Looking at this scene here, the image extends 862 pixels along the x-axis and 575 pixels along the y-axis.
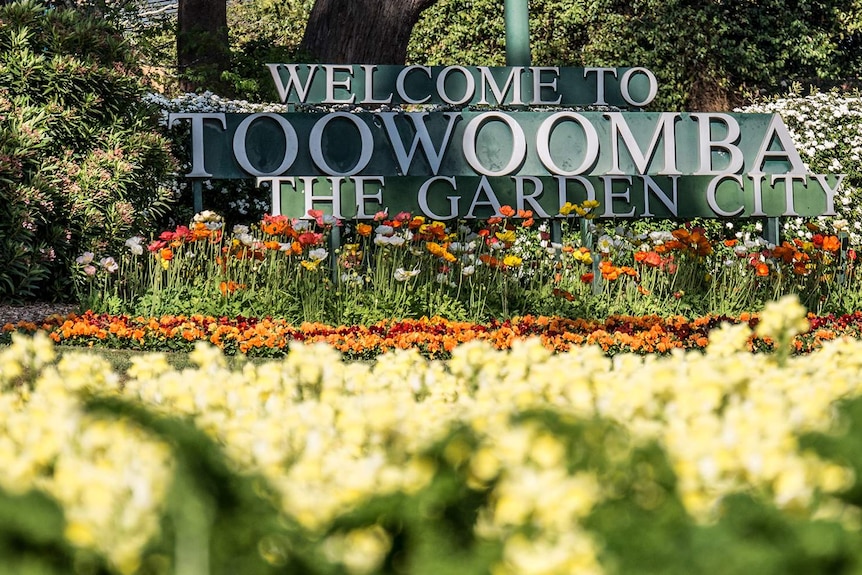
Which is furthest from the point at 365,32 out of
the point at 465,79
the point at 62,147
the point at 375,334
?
the point at 375,334

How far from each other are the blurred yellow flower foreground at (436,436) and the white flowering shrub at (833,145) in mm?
10974

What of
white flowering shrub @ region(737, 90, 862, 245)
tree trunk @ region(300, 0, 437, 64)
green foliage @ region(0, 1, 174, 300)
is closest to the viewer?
green foliage @ region(0, 1, 174, 300)

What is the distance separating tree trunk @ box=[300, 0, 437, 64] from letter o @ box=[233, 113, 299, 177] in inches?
181

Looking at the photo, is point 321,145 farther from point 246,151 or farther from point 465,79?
point 465,79

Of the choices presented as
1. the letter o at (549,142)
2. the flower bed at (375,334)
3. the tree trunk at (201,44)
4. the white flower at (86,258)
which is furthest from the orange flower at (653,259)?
the tree trunk at (201,44)

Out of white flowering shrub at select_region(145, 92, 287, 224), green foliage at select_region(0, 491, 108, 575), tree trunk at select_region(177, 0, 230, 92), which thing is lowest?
green foliage at select_region(0, 491, 108, 575)

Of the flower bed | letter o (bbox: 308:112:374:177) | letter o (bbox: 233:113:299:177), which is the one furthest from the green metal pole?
the flower bed

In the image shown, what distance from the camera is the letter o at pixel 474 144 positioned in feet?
32.6

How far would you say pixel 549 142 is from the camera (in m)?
10.1

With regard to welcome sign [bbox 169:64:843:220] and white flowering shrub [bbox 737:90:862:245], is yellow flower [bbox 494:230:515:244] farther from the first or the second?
white flowering shrub [bbox 737:90:862:245]

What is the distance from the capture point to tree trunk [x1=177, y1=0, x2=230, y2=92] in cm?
1451

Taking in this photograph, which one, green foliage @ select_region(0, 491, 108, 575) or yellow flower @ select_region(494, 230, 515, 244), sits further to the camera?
yellow flower @ select_region(494, 230, 515, 244)

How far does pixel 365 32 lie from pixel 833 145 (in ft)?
21.3

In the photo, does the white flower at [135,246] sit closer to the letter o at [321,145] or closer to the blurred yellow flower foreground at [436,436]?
the letter o at [321,145]
